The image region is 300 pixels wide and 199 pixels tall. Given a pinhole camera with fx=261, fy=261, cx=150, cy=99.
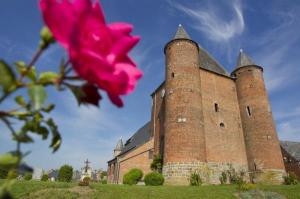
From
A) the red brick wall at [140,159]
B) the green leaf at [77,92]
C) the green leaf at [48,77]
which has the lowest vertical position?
the green leaf at [77,92]

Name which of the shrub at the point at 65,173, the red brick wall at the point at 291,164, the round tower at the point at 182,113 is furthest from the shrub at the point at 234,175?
the red brick wall at the point at 291,164

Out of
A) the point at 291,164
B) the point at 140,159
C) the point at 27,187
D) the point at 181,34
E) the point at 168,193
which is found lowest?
the point at 168,193

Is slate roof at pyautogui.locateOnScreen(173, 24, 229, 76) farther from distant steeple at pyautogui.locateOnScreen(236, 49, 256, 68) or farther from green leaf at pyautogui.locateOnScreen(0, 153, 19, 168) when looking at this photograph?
green leaf at pyautogui.locateOnScreen(0, 153, 19, 168)

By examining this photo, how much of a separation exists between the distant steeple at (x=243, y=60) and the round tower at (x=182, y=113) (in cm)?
649

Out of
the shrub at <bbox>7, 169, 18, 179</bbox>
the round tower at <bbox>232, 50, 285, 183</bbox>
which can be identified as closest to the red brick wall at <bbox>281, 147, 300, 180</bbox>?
the round tower at <bbox>232, 50, 285, 183</bbox>

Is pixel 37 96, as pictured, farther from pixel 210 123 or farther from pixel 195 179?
pixel 210 123

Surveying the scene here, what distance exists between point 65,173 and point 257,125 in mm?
19860

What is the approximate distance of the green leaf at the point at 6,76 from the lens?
583 mm

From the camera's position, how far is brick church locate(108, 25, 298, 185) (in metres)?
22.3

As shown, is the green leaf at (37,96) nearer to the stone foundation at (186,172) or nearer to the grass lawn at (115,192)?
the grass lawn at (115,192)

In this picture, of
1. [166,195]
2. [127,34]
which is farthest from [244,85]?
[127,34]

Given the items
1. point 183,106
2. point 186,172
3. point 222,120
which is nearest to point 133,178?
point 186,172

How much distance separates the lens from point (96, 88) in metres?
0.63

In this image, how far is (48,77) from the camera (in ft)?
2.06
